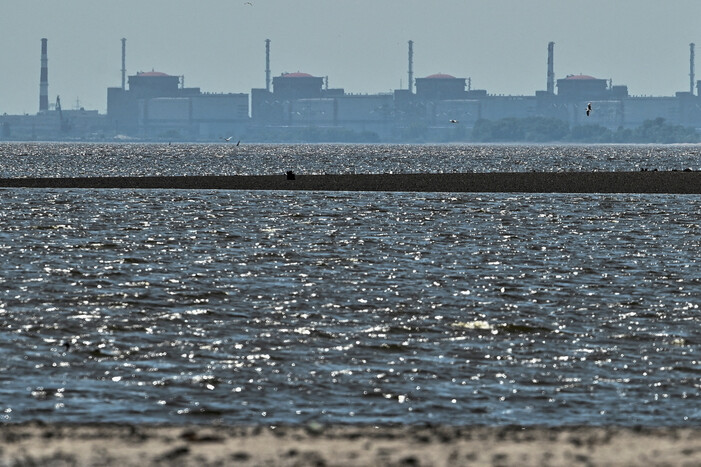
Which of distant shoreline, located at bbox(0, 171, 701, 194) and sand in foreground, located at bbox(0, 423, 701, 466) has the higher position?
distant shoreline, located at bbox(0, 171, 701, 194)

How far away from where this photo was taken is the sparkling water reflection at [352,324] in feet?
46.0

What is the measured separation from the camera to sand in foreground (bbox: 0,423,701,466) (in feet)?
29.6

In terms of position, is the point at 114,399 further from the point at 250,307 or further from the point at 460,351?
the point at 250,307

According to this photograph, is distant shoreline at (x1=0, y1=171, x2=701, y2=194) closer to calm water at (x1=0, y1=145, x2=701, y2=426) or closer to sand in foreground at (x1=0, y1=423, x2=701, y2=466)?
calm water at (x1=0, y1=145, x2=701, y2=426)

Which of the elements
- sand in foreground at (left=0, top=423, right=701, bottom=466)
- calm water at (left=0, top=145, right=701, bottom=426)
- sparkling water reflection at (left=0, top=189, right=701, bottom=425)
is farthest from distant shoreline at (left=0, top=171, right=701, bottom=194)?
sand in foreground at (left=0, top=423, right=701, bottom=466)

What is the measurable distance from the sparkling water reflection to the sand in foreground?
2.81 metres

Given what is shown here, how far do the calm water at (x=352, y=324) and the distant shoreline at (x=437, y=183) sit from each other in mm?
25789

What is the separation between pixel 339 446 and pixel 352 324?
10.3 meters

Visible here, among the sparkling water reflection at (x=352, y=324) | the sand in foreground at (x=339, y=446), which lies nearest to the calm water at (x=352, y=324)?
the sparkling water reflection at (x=352, y=324)

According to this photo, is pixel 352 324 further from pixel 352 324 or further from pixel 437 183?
pixel 437 183

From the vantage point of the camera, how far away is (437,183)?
237 feet

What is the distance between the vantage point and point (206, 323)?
65.1 ft

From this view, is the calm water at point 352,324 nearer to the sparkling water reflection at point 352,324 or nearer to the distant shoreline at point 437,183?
the sparkling water reflection at point 352,324

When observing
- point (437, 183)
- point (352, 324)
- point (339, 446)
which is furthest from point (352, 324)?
point (437, 183)
